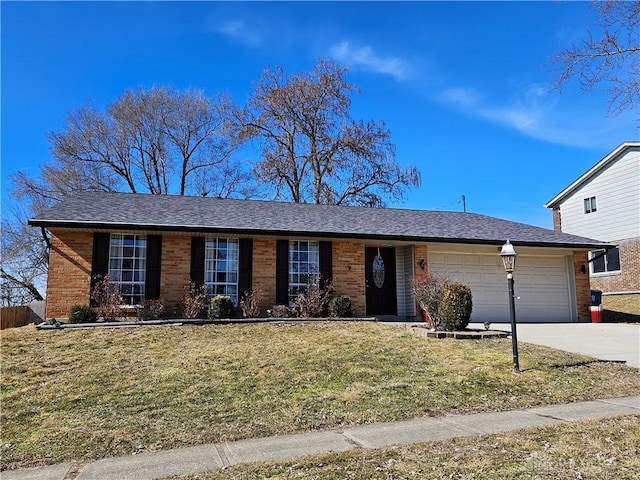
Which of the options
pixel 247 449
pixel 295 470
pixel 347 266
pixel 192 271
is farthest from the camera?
pixel 347 266

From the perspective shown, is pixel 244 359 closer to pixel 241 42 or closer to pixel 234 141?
pixel 241 42

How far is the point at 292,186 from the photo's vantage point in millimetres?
28359

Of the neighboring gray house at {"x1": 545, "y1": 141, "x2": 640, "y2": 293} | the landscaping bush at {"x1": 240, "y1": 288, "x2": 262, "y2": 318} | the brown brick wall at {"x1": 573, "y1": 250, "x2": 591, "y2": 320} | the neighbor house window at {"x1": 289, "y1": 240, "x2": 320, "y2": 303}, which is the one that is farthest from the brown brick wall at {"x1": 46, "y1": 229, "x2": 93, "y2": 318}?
the neighboring gray house at {"x1": 545, "y1": 141, "x2": 640, "y2": 293}

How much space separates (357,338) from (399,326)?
2.24 meters

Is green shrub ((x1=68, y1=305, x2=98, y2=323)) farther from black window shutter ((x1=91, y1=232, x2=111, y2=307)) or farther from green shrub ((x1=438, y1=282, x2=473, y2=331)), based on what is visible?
green shrub ((x1=438, y1=282, x2=473, y2=331))

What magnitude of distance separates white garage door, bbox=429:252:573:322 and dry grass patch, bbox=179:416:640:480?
36.7 ft

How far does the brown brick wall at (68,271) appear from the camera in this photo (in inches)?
484

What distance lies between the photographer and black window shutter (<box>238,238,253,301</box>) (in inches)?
540

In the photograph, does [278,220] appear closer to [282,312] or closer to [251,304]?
[251,304]

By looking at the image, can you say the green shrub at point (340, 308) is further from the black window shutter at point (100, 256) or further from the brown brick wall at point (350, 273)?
the black window shutter at point (100, 256)

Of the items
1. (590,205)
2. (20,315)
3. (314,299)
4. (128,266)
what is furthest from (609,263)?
(20,315)

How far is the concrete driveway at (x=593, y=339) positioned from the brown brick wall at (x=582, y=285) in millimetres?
1949

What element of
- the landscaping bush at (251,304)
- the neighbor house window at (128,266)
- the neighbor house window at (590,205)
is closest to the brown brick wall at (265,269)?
the landscaping bush at (251,304)

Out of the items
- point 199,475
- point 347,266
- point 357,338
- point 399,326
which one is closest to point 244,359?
point 357,338
